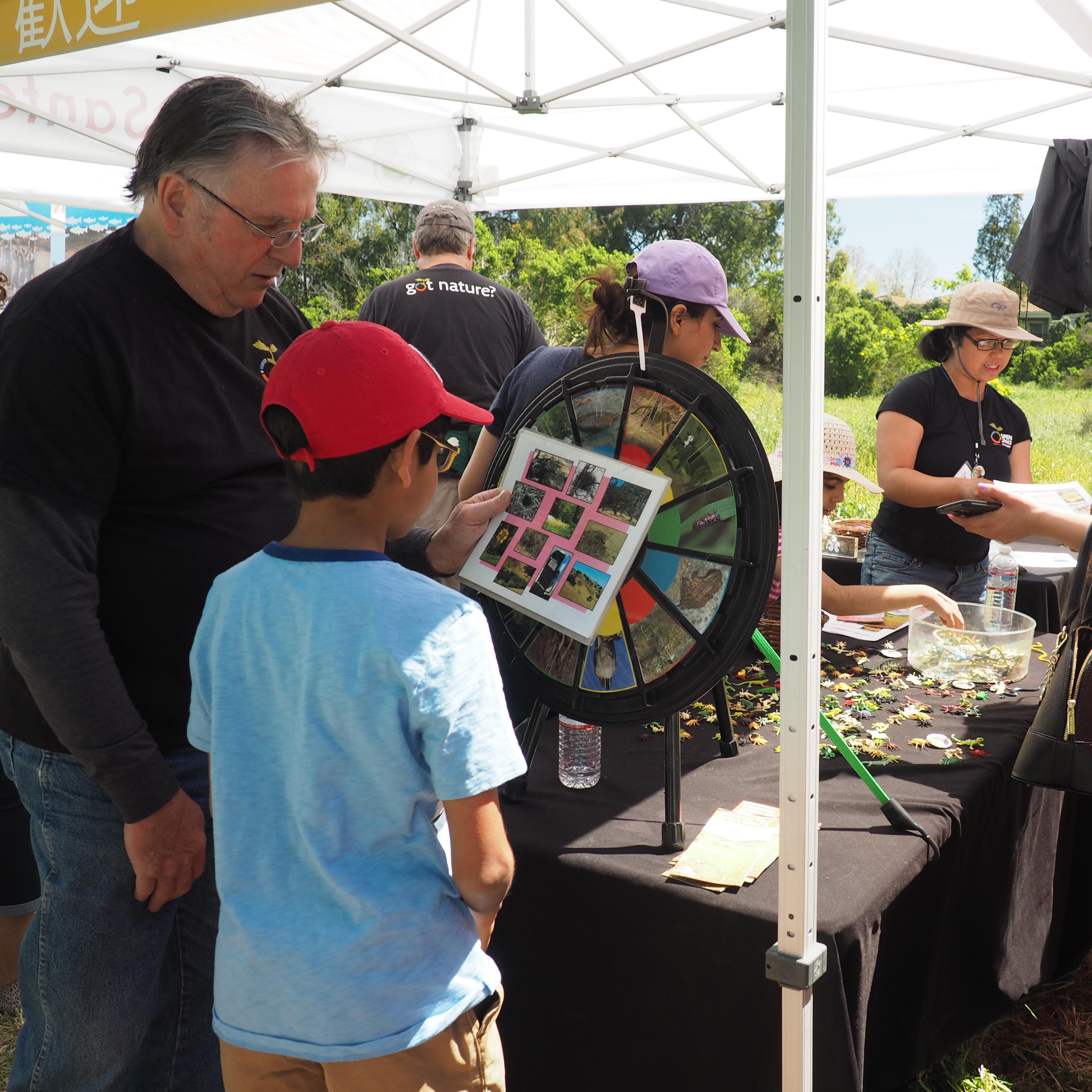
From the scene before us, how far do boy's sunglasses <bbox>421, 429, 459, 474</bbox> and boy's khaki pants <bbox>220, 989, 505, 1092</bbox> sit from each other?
59 cm

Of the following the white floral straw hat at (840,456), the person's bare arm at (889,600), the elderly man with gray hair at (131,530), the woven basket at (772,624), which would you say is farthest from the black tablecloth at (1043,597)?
the elderly man with gray hair at (131,530)

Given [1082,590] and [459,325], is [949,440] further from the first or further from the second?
[459,325]

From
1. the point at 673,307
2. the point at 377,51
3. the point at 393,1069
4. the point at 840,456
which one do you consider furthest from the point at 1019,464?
the point at 377,51

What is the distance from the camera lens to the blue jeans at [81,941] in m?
1.16

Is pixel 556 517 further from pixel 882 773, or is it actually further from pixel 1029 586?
pixel 1029 586

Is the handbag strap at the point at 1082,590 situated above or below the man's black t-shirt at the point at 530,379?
below

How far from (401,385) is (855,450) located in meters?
1.92

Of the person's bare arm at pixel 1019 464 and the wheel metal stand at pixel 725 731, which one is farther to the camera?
the person's bare arm at pixel 1019 464

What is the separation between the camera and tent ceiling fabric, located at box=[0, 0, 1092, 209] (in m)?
3.64

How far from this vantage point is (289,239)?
1.22 metres

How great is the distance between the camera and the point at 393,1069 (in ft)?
3.06

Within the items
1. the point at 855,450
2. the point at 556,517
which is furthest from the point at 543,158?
A: the point at 556,517

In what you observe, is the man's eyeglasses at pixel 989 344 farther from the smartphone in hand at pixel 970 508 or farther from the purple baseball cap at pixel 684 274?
the purple baseball cap at pixel 684 274

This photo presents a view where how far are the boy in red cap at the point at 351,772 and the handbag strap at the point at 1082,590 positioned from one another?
1073 mm
